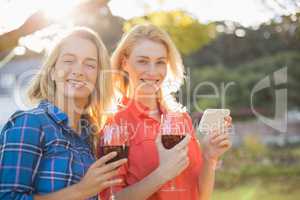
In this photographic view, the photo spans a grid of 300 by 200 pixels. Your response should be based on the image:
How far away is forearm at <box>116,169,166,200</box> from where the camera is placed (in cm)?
214

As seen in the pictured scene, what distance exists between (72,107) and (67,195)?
1.39ft

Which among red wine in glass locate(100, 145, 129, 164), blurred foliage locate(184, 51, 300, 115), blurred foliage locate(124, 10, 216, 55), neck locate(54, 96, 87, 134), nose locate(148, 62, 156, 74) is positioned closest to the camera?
red wine in glass locate(100, 145, 129, 164)

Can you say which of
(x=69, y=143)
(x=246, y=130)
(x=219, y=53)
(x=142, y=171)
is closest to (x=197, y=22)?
(x=142, y=171)

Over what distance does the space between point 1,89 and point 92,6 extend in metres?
12.1

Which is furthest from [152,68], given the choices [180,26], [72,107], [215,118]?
[180,26]

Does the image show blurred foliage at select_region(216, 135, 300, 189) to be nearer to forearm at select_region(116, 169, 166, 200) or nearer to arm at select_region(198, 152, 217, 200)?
arm at select_region(198, 152, 217, 200)

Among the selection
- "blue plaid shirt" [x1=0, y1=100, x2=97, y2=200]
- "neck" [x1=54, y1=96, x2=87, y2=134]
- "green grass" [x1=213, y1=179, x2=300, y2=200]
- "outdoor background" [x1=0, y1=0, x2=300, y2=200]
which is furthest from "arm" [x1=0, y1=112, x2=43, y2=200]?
"green grass" [x1=213, y1=179, x2=300, y2=200]

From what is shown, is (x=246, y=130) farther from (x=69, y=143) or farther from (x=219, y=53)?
(x=69, y=143)

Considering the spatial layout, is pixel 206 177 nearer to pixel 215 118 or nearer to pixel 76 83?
pixel 215 118

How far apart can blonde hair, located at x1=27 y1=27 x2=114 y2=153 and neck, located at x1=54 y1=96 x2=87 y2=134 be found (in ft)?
0.12

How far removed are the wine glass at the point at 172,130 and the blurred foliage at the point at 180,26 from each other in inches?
112

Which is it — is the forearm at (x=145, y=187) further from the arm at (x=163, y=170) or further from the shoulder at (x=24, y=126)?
the shoulder at (x=24, y=126)

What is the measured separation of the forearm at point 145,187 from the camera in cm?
214

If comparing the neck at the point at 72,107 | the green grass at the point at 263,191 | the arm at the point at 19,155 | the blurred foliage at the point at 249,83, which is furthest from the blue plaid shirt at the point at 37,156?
the blurred foliage at the point at 249,83
